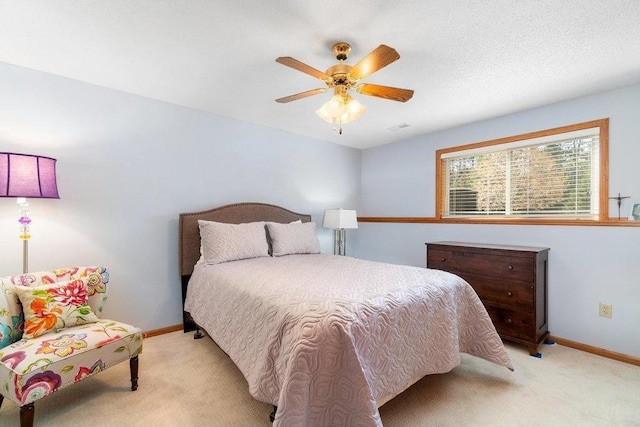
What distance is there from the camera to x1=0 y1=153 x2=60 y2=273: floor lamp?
71.0 inches

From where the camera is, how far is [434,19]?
161 cm

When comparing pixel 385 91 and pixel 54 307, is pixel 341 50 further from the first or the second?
pixel 54 307

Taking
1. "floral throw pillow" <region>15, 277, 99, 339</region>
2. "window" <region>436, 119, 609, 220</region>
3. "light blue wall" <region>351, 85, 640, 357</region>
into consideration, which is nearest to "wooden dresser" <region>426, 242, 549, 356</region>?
"light blue wall" <region>351, 85, 640, 357</region>

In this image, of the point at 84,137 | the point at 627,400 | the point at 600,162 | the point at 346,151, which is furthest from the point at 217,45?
the point at 627,400

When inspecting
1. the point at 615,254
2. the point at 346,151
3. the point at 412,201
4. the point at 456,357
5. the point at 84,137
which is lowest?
the point at 456,357

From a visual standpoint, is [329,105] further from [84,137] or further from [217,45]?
[84,137]

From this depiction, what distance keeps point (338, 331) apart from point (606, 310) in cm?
268

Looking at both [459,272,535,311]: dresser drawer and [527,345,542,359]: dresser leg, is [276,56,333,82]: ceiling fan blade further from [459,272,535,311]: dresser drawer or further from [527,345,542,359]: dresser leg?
[527,345,542,359]: dresser leg

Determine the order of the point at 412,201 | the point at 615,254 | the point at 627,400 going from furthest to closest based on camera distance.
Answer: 1. the point at 412,201
2. the point at 615,254
3. the point at 627,400

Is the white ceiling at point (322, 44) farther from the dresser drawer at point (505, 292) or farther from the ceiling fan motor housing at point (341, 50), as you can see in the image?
the dresser drawer at point (505, 292)

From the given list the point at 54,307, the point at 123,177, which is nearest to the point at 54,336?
the point at 54,307

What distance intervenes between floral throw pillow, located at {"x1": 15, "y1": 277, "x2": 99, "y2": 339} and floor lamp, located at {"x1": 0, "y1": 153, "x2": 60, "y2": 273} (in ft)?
1.68

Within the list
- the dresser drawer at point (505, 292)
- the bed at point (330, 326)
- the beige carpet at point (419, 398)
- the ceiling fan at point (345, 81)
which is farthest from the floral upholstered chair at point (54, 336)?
the dresser drawer at point (505, 292)

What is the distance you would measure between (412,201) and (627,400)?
265 cm
